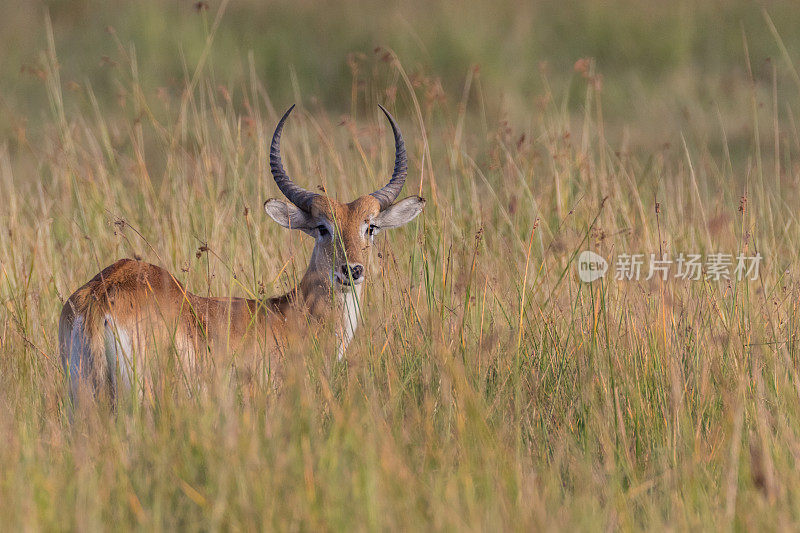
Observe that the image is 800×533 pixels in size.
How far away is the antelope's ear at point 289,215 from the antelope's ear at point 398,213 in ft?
1.11

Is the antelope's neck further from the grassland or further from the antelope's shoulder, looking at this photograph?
the antelope's shoulder

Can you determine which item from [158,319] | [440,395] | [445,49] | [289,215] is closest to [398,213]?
[289,215]

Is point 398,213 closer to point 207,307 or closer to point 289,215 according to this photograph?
point 289,215

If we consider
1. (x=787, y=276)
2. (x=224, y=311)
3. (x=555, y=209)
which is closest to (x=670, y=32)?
(x=555, y=209)

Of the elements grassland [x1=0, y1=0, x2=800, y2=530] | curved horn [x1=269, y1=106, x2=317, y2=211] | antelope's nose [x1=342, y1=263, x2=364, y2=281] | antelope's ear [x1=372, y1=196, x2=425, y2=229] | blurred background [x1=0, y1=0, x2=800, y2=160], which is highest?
blurred background [x1=0, y1=0, x2=800, y2=160]

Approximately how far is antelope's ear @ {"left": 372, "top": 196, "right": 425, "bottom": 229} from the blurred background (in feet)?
24.2

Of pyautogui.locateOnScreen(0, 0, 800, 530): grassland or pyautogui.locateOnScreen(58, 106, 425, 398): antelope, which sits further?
pyautogui.locateOnScreen(58, 106, 425, 398): antelope

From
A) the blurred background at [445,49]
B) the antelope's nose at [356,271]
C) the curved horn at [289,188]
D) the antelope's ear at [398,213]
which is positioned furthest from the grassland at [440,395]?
the blurred background at [445,49]

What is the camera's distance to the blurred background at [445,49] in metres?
13.4

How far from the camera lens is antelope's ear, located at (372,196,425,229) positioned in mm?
5031

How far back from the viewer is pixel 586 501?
271cm

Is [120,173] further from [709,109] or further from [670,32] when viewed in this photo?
[670,32]

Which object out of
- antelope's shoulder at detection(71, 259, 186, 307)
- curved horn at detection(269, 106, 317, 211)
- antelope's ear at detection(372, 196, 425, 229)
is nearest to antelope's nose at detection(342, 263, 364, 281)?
antelope's ear at detection(372, 196, 425, 229)

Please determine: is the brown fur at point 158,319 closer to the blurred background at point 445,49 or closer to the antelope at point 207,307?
the antelope at point 207,307
